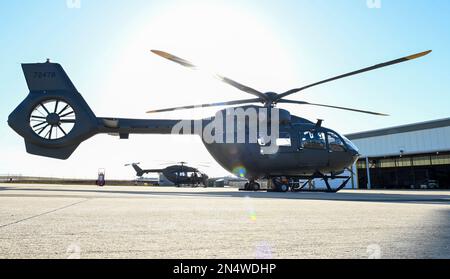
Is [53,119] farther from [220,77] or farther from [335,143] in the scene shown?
[335,143]

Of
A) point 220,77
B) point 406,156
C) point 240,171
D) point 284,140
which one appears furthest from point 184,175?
point 406,156

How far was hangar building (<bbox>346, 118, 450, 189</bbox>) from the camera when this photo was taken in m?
31.3

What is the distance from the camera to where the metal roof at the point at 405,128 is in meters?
30.6

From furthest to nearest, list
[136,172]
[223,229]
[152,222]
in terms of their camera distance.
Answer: [136,172], [152,222], [223,229]

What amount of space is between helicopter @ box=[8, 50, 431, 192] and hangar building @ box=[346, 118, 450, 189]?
2077cm

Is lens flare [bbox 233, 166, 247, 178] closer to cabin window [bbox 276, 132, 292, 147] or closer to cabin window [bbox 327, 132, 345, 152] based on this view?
cabin window [bbox 276, 132, 292, 147]

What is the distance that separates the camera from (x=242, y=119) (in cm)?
1516

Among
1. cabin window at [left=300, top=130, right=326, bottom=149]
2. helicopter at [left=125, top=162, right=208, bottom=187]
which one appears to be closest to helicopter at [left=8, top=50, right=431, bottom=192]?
cabin window at [left=300, top=130, right=326, bottom=149]

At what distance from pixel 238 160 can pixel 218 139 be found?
1445 millimetres

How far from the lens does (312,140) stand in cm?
1537

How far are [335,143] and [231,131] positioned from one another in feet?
16.8
